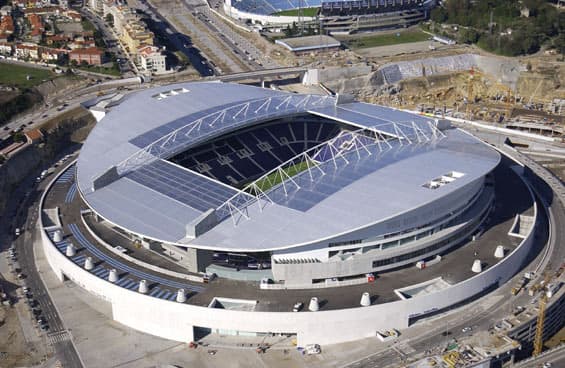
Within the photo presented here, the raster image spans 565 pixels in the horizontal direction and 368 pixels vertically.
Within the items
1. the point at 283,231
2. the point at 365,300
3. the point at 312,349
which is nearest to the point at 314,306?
the point at 312,349

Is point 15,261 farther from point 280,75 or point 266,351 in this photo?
point 280,75

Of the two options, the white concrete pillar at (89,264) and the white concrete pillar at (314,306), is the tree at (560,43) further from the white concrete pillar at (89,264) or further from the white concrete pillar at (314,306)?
the white concrete pillar at (89,264)

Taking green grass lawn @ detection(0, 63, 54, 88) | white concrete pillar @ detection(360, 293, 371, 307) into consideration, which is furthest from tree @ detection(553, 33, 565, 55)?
green grass lawn @ detection(0, 63, 54, 88)

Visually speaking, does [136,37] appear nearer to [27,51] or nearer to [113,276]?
[27,51]

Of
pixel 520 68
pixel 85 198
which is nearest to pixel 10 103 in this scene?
pixel 85 198

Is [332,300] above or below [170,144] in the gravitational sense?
below

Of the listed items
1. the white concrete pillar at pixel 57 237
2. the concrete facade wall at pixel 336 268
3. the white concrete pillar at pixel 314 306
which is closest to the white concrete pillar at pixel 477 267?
the concrete facade wall at pixel 336 268

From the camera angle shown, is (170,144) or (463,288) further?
(170,144)
